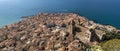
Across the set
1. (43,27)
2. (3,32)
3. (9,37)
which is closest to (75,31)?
(43,27)

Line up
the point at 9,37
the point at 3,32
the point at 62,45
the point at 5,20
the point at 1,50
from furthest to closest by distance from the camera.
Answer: the point at 5,20 < the point at 3,32 < the point at 9,37 < the point at 1,50 < the point at 62,45

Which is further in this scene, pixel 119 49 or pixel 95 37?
pixel 95 37

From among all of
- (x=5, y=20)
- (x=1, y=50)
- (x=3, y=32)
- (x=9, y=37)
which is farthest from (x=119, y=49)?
(x=5, y=20)

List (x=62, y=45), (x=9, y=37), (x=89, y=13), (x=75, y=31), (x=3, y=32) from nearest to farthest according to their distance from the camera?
1. (x=62, y=45)
2. (x=75, y=31)
3. (x=9, y=37)
4. (x=3, y=32)
5. (x=89, y=13)

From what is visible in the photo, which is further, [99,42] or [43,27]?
[43,27]

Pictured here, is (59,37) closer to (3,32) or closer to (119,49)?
(119,49)

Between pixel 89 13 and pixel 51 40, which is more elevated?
pixel 51 40

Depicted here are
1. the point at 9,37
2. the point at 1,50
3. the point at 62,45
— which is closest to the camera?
the point at 62,45

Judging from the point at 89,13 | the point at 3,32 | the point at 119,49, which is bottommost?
the point at 89,13

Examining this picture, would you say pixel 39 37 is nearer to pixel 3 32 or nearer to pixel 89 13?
pixel 3 32
